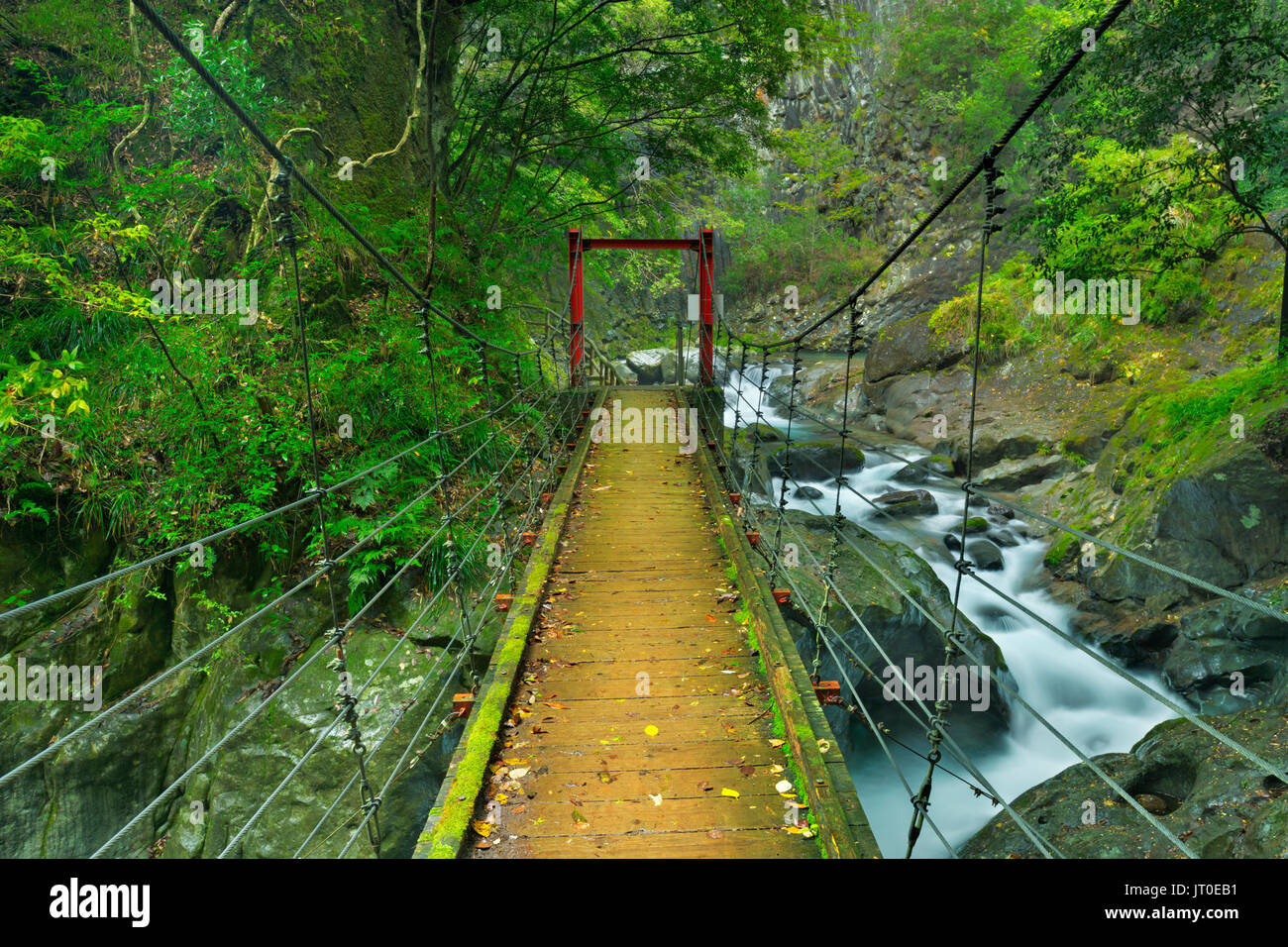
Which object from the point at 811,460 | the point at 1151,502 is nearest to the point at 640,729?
the point at 1151,502

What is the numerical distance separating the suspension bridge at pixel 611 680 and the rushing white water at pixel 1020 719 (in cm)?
49

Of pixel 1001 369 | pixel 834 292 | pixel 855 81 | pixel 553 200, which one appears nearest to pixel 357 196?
pixel 553 200

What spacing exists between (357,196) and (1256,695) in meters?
9.00

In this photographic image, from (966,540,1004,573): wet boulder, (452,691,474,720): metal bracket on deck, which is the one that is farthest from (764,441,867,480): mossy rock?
(452,691,474,720): metal bracket on deck

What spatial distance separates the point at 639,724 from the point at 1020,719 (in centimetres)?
543

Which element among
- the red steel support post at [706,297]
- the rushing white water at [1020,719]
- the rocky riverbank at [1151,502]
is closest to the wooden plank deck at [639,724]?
the rushing white water at [1020,719]

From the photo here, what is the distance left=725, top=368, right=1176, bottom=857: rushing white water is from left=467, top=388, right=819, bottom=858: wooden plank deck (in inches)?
54.2

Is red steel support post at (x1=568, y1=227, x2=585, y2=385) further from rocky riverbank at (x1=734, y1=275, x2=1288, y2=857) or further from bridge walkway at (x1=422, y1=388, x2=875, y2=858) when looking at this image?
bridge walkway at (x1=422, y1=388, x2=875, y2=858)

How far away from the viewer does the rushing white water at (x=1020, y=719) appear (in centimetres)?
575

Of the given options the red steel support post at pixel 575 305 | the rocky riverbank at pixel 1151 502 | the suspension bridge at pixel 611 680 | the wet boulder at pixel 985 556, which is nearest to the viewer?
the suspension bridge at pixel 611 680

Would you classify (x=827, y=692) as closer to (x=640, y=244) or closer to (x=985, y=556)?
(x=640, y=244)

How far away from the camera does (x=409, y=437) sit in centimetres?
521

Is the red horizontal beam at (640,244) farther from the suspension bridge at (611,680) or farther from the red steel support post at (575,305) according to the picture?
the suspension bridge at (611,680)

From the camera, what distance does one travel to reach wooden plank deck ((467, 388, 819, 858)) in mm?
2217
